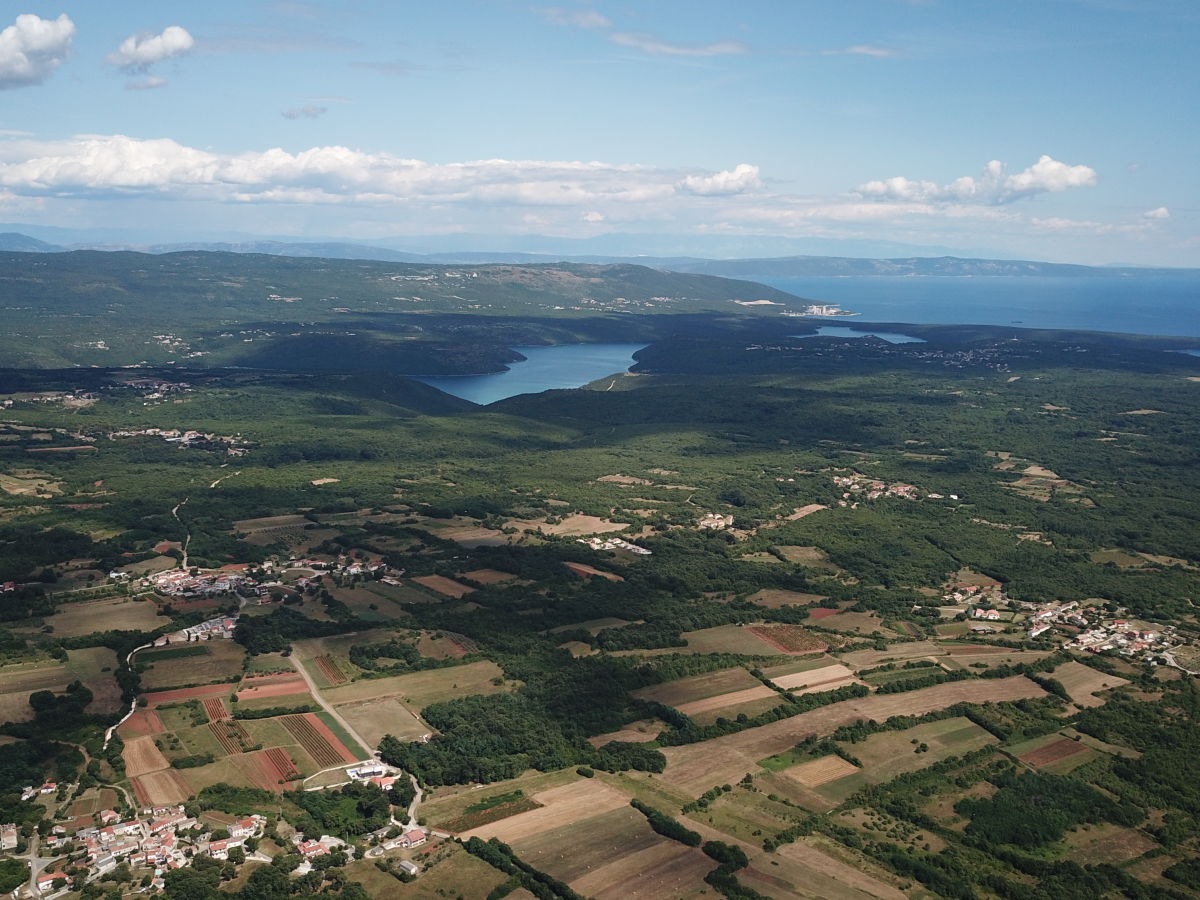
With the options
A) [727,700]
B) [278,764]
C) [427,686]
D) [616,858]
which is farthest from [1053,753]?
[278,764]

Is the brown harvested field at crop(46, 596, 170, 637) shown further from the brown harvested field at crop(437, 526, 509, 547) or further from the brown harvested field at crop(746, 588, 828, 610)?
the brown harvested field at crop(746, 588, 828, 610)

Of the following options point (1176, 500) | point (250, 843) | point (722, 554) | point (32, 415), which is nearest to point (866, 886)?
point (250, 843)

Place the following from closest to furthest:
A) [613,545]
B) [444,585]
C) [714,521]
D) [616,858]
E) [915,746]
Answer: [616,858]
[915,746]
[444,585]
[613,545]
[714,521]

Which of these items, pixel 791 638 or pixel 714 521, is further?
pixel 714 521

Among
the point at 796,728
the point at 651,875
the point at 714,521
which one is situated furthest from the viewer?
the point at 714,521

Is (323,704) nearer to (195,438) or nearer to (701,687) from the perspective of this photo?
(701,687)

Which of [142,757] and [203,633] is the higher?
[203,633]

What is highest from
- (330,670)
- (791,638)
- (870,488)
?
(870,488)
